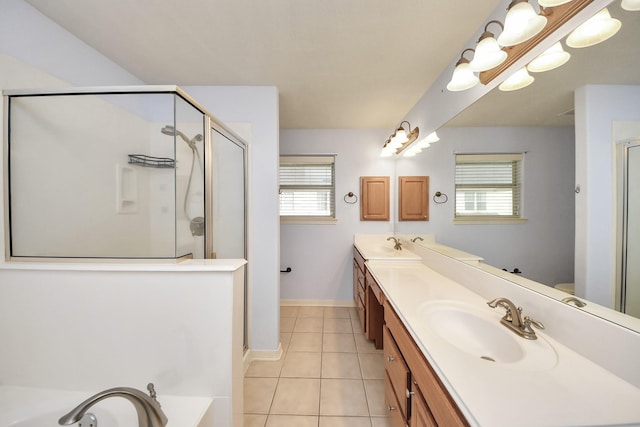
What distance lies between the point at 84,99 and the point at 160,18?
2.20 ft

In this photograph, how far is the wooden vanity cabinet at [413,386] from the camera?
675 millimetres

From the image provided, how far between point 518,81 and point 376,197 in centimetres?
198

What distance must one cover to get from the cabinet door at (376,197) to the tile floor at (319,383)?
4.60 ft

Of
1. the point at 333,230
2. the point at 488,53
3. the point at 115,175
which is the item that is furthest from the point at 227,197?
the point at 488,53

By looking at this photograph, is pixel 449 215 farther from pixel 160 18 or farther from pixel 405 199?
pixel 160 18

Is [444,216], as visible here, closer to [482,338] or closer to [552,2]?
[482,338]

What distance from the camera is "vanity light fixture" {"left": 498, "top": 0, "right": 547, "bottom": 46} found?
32.7 inches

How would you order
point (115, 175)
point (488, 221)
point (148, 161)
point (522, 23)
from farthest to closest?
point (148, 161) < point (115, 175) < point (488, 221) < point (522, 23)

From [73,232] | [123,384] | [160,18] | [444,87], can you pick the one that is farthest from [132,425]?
[444,87]

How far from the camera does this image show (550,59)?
893 mm

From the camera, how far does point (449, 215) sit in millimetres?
1728

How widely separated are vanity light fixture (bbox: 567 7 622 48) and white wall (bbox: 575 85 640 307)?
149mm

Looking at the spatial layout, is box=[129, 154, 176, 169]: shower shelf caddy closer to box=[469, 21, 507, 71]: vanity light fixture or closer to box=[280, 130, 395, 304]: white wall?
box=[280, 130, 395, 304]: white wall

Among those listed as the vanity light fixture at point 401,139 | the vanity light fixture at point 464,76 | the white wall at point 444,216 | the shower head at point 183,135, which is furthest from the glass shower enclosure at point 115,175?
the vanity light fixture at point 401,139
